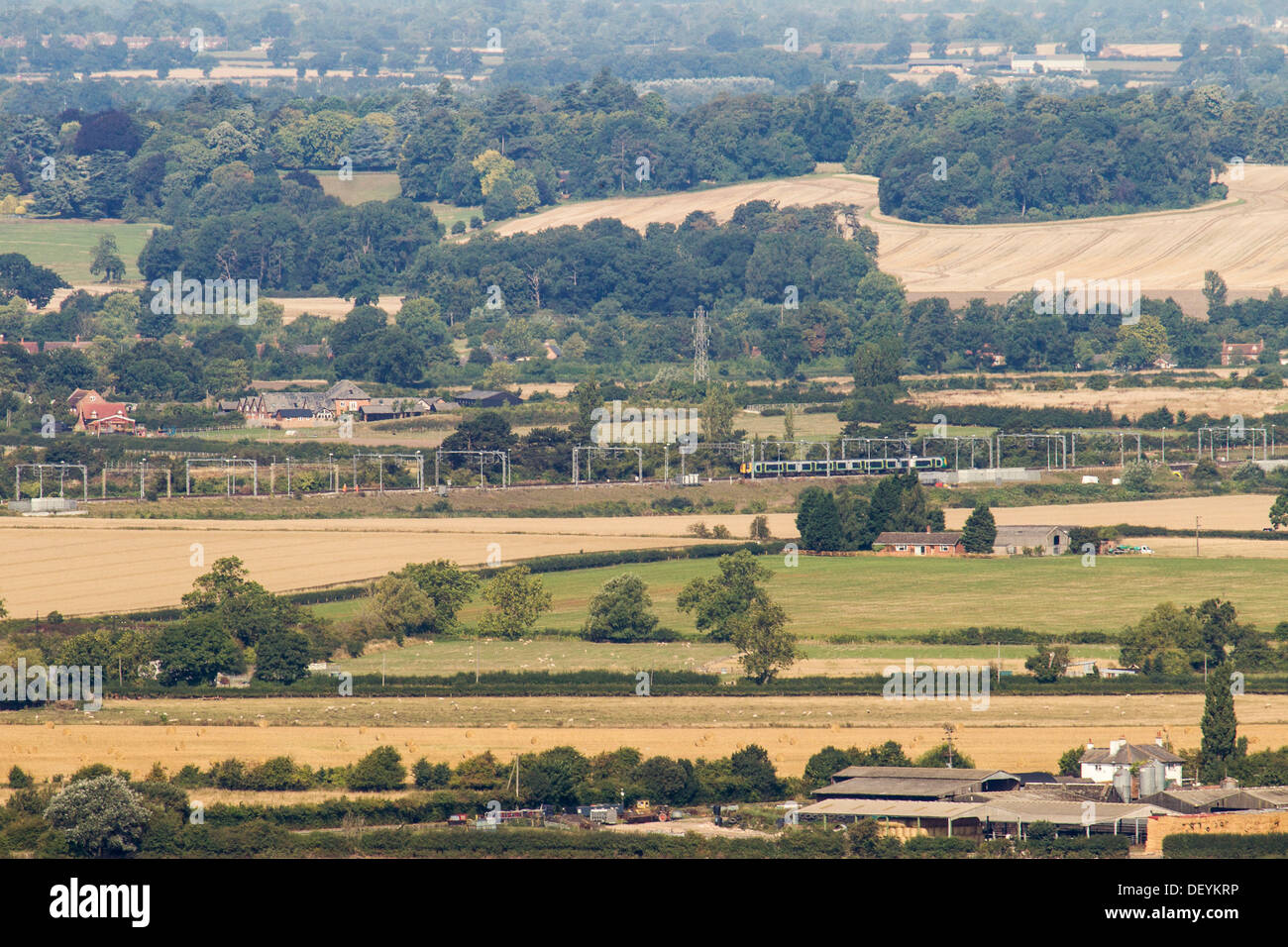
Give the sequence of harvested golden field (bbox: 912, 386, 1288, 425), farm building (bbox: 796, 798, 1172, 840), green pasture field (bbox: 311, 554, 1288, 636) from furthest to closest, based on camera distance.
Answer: harvested golden field (bbox: 912, 386, 1288, 425) < green pasture field (bbox: 311, 554, 1288, 636) < farm building (bbox: 796, 798, 1172, 840)

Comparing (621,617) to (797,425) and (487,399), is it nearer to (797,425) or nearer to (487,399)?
(797,425)

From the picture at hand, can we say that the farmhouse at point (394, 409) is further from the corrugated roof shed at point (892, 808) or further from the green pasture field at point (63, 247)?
the corrugated roof shed at point (892, 808)

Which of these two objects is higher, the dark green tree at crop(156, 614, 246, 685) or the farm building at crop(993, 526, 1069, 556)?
the farm building at crop(993, 526, 1069, 556)

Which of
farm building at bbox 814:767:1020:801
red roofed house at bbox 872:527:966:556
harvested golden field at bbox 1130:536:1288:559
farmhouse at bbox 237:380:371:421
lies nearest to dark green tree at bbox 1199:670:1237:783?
farm building at bbox 814:767:1020:801

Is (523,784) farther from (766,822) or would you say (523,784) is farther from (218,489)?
(218,489)

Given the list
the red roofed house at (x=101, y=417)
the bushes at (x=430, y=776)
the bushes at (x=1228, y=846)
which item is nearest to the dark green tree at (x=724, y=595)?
the bushes at (x=430, y=776)

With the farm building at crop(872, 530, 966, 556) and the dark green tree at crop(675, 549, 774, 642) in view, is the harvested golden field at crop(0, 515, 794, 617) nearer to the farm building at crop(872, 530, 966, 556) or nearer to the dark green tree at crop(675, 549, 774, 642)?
the farm building at crop(872, 530, 966, 556)

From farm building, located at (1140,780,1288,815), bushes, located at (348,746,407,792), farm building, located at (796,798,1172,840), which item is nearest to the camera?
farm building, located at (796,798,1172,840)
